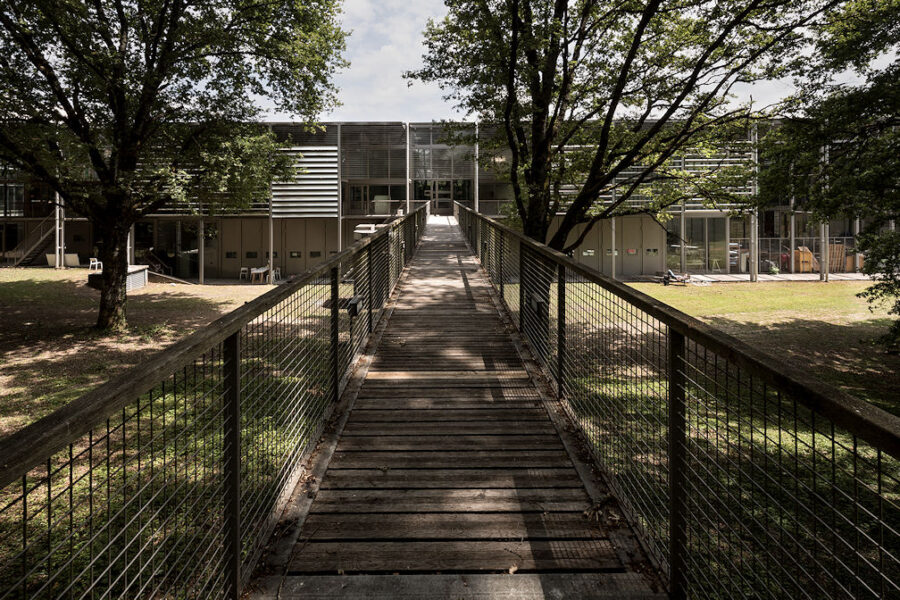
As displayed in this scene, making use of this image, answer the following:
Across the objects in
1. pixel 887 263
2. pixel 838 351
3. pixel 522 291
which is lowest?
pixel 838 351

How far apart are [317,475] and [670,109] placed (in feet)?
28.5

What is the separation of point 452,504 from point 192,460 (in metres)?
1.44

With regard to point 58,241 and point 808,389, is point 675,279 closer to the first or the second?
point 808,389

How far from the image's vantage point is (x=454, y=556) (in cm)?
270

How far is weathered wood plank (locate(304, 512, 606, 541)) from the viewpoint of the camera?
9.37 feet

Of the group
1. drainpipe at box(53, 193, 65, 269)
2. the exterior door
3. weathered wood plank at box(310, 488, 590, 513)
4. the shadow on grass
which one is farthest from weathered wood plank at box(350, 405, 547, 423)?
the exterior door

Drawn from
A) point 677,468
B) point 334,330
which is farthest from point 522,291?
point 677,468

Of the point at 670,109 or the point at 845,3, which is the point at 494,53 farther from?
the point at 845,3

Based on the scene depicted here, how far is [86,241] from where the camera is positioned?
97.5ft

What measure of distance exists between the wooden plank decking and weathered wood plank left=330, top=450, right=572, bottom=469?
1 centimetres

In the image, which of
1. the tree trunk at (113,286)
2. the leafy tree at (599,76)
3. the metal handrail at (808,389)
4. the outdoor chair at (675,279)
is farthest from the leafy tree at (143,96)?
the outdoor chair at (675,279)

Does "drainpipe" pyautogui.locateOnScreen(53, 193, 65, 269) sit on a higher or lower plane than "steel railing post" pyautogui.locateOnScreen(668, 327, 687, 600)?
higher

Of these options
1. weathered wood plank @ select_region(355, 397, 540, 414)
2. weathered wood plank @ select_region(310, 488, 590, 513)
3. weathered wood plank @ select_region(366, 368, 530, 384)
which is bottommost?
weathered wood plank @ select_region(310, 488, 590, 513)

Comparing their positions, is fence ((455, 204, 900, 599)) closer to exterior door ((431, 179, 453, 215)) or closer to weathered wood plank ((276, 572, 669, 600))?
weathered wood plank ((276, 572, 669, 600))
